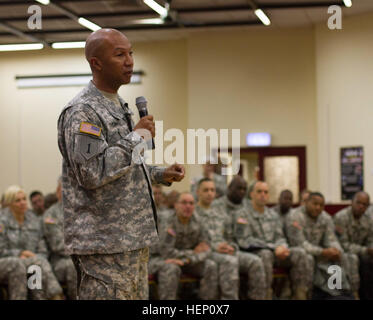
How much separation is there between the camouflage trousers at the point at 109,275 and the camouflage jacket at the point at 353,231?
4349 mm

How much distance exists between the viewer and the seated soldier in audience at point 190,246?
537cm

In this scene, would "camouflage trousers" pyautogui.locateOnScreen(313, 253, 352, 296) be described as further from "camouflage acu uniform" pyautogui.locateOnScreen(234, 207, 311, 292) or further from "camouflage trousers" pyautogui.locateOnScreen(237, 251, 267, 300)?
"camouflage trousers" pyautogui.locateOnScreen(237, 251, 267, 300)

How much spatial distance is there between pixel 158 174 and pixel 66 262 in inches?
134

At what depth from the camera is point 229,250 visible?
550cm

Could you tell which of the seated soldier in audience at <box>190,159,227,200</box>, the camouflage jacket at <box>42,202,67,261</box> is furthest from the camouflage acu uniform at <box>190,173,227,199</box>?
the camouflage jacket at <box>42,202,67,261</box>

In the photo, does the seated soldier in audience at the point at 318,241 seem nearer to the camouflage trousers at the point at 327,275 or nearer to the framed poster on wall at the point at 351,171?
the camouflage trousers at the point at 327,275

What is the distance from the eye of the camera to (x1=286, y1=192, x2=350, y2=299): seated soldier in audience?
5703 millimetres

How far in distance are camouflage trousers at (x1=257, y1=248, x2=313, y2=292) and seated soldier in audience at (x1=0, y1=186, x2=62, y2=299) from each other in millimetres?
1772

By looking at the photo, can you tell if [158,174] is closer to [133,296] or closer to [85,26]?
[133,296]

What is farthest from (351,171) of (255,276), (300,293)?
(255,276)

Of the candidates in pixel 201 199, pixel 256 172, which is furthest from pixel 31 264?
pixel 256 172

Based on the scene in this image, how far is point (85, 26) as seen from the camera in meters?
9.92

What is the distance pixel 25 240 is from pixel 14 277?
17.1 inches

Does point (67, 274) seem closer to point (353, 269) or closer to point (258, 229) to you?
point (258, 229)
